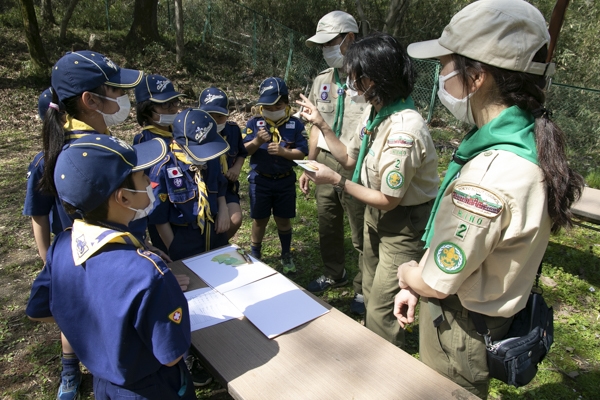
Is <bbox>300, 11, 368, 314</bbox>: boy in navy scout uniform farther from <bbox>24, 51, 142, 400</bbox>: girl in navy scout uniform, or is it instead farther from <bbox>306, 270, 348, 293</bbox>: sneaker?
<bbox>24, 51, 142, 400</bbox>: girl in navy scout uniform

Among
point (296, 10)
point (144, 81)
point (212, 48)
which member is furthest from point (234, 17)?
point (144, 81)

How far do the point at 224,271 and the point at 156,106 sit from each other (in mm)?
1390

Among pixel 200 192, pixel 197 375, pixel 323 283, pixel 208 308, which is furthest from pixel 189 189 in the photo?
pixel 323 283

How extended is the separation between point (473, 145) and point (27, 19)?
11.2 metres

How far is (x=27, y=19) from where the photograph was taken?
941cm

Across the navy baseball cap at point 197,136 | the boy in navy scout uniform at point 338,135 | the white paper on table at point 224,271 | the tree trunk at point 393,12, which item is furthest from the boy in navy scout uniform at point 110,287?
the tree trunk at point 393,12

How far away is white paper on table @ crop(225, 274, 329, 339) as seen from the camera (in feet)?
5.92

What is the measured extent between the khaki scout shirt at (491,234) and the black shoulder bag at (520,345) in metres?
0.12

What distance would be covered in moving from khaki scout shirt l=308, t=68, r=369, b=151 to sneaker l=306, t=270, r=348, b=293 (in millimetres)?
1220

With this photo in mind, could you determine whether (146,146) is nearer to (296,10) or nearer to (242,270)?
(242,270)

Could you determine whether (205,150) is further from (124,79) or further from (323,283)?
(323,283)

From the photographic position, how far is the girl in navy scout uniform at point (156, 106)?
2.86 meters

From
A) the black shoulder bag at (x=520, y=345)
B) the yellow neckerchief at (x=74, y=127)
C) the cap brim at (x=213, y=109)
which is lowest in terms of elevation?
the black shoulder bag at (x=520, y=345)

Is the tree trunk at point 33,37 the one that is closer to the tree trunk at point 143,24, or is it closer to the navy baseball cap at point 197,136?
the tree trunk at point 143,24
